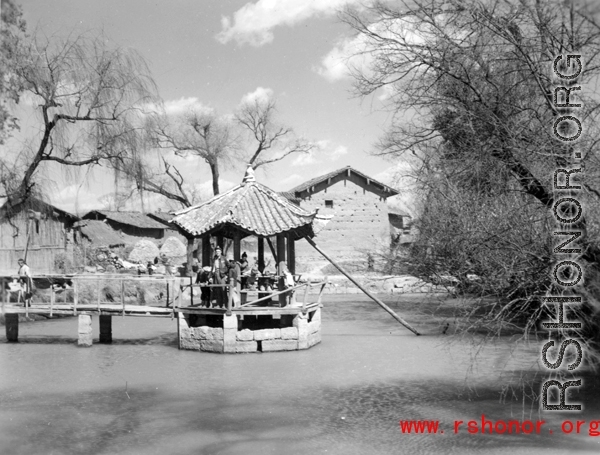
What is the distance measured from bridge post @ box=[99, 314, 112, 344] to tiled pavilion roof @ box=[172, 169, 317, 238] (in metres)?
3.09

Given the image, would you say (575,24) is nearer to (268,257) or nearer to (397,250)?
(397,250)

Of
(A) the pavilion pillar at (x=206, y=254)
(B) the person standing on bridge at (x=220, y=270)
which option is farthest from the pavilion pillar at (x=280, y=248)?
(A) the pavilion pillar at (x=206, y=254)

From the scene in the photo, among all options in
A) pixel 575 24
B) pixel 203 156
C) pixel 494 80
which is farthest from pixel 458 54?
pixel 203 156

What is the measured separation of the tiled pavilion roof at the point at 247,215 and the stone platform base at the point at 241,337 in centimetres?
205

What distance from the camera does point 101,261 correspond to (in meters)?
34.3

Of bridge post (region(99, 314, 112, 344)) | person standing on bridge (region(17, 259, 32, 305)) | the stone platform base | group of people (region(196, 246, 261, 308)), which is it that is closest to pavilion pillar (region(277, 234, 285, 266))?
group of people (region(196, 246, 261, 308))

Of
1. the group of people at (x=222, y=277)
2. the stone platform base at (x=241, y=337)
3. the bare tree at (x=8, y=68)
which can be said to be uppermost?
the bare tree at (x=8, y=68)

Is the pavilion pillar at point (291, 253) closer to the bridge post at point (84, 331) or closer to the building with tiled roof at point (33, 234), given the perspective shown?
the bridge post at point (84, 331)

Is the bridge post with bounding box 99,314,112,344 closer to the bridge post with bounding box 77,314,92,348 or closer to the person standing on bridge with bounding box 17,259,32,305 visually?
the bridge post with bounding box 77,314,92,348

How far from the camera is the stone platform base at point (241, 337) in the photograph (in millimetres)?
13977

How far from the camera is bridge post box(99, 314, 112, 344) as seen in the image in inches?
620

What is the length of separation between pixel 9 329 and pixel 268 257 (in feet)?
72.6

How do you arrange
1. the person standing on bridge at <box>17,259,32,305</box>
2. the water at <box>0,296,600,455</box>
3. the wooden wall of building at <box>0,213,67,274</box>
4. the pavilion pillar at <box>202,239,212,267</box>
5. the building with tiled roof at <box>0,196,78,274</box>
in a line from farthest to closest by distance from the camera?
the wooden wall of building at <box>0,213,67,274</box>
the building with tiled roof at <box>0,196,78,274</box>
the pavilion pillar at <box>202,239,212,267</box>
the person standing on bridge at <box>17,259,32,305</box>
the water at <box>0,296,600,455</box>

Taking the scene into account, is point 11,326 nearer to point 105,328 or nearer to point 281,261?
point 105,328
